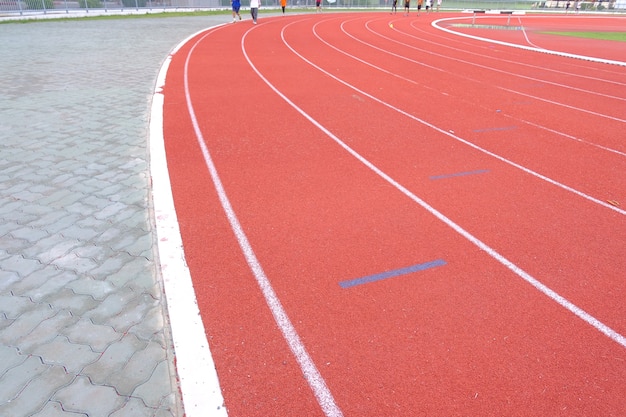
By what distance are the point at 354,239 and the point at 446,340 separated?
1476 mm

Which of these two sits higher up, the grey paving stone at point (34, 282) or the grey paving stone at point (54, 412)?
the grey paving stone at point (34, 282)

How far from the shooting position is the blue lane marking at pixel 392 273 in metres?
3.71

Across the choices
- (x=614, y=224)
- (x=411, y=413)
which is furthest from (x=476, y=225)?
(x=411, y=413)

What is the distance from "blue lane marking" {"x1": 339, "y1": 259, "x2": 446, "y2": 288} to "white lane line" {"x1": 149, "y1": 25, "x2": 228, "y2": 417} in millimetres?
1282

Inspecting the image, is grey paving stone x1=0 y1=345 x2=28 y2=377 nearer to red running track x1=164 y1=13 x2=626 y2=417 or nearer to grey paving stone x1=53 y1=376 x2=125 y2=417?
grey paving stone x1=53 y1=376 x2=125 y2=417

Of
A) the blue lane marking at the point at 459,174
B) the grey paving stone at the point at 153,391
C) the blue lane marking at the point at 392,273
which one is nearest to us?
the grey paving stone at the point at 153,391

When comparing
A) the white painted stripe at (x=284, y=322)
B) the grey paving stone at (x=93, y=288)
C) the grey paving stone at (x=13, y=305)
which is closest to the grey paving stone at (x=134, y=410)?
the white painted stripe at (x=284, y=322)

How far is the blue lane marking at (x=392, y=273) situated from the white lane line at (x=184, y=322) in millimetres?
1282

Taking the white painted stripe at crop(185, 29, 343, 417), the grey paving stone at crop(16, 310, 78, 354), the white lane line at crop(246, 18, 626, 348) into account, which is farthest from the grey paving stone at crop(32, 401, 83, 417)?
the white lane line at crop(246, 18, 626, 348)

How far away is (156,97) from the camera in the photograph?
935cm

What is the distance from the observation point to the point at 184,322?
3.22m

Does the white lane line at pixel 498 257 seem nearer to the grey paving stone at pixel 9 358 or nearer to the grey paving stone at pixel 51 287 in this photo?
the grey paving stone at pixel 51 287

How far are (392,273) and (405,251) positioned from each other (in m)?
0.42

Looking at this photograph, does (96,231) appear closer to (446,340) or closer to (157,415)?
(157,415)
